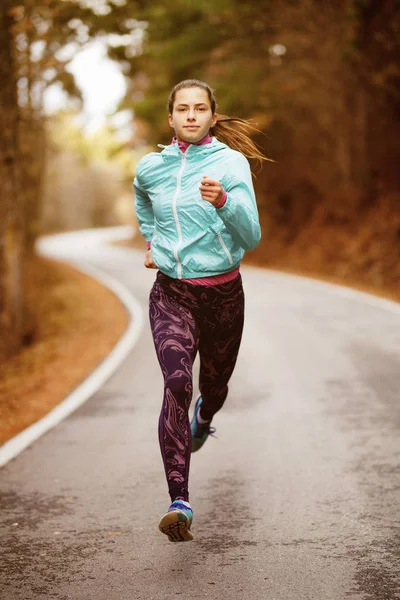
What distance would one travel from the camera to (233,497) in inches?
205

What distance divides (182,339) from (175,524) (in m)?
0.88

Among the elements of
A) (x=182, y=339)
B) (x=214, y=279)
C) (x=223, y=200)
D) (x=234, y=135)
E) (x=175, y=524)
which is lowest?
(x=175, y=524)

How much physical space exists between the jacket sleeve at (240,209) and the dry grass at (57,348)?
377cm

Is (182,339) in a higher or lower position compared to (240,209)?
lower

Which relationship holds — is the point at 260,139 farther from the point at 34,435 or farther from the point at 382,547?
the point at 382,547

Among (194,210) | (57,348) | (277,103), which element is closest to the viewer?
(194,210)

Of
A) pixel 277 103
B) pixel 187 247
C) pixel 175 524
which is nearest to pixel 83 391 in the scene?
pixel 187 247

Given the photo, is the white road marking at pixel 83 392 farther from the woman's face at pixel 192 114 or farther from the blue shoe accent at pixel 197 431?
the woman's face at pixel 192 114

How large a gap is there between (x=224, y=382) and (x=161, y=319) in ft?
2.39

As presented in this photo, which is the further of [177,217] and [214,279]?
[214,279]

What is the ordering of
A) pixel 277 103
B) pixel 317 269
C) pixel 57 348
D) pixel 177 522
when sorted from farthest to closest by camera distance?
pixel 277 103 < pixel 317 269 < pixel 57 348 < pixel 177 522

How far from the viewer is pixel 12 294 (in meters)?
15.9

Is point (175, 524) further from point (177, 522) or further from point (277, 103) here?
point (277, 103)

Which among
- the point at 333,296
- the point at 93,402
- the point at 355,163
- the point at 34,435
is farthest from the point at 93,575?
the point at 355,163
